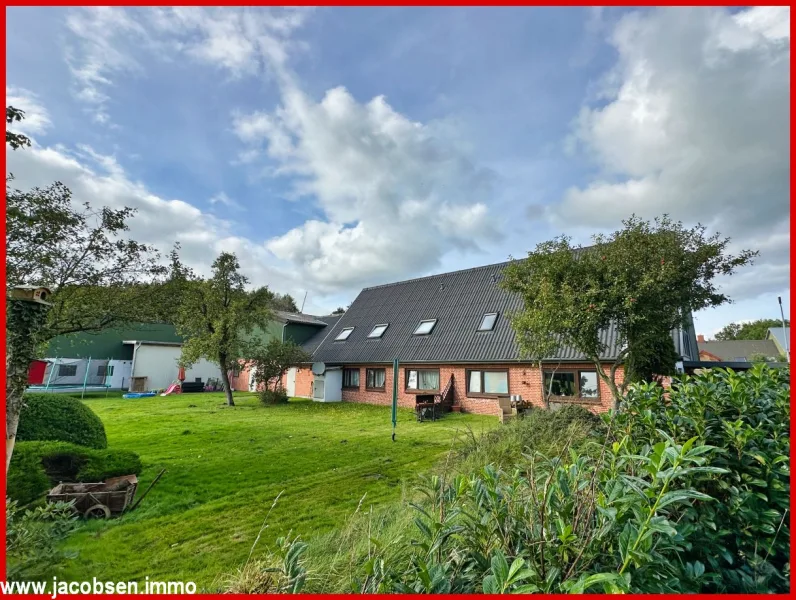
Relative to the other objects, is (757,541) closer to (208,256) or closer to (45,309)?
(45,309)

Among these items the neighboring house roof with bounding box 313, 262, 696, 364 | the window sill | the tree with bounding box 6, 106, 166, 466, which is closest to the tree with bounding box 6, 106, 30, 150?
the tree with bounding box 6, 106, 166, 466

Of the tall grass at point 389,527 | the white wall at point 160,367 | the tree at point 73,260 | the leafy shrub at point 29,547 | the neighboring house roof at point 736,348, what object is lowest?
the leafy shrub at point 29,547

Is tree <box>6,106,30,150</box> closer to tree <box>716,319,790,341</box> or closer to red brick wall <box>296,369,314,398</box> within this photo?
red brick wall <box>296,369,314,398</box>

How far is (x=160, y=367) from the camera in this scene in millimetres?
28797

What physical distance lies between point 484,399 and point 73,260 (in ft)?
45.8

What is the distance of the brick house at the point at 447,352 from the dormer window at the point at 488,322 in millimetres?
45

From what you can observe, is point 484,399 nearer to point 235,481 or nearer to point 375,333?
point 375,333

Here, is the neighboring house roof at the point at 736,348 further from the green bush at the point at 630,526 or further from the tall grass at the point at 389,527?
the green bush at the point at 630,526

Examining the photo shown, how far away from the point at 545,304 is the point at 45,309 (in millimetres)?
9133

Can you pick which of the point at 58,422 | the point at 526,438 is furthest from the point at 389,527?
the point at 58,422

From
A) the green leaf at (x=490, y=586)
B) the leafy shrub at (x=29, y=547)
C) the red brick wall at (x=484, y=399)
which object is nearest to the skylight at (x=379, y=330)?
the red brick wall at (x=484, y=399)

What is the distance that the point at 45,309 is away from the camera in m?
4.19

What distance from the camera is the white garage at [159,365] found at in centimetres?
2780

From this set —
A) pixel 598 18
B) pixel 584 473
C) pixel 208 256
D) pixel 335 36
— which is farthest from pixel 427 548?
pixel 208 256
